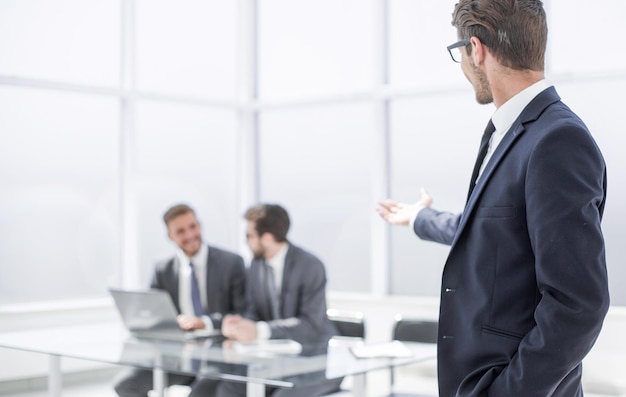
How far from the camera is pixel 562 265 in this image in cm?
152

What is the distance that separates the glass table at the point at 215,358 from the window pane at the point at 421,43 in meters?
2.97

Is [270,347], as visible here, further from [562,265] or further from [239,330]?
[562,265]

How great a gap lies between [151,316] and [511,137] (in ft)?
8.29

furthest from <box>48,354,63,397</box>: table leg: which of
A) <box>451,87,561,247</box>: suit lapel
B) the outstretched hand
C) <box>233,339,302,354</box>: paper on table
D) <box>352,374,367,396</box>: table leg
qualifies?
<box>451,87,561,247</box>: suit lapel

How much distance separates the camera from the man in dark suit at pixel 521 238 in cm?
152

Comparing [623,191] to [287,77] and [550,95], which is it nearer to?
[287,77]

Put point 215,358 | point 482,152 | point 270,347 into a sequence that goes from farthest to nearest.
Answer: point 270,347
point 215,358
point 482,152

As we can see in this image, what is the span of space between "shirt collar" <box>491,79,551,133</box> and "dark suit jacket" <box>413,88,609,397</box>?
19 millimetres

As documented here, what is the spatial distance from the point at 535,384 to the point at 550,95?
584 mm

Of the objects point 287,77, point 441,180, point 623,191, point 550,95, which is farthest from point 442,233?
point 287,77

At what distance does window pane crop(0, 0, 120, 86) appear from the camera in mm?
5723

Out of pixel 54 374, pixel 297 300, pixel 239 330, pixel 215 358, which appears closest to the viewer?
pixel 215 358

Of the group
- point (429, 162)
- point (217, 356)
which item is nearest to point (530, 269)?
point (217, 356)

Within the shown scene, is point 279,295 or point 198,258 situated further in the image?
point 198,258
